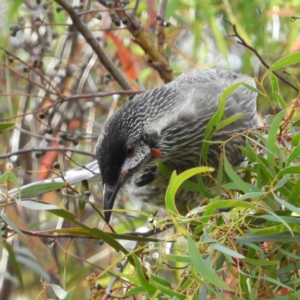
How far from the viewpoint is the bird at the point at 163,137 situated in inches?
83.2

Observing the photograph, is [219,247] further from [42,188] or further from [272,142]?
[42,188]

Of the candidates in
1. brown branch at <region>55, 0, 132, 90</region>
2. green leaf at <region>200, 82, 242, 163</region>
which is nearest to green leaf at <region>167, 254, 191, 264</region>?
green leaf at <region>200, 82, 242, 163</region>

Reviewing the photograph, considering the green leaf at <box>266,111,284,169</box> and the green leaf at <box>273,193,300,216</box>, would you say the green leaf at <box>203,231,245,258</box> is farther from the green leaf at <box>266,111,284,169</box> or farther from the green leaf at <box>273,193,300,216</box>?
the green leaf at <box>266,111,284,169</box>

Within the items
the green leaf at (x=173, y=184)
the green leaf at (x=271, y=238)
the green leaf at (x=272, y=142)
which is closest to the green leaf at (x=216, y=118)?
the green leaf at (x=272, y=142)

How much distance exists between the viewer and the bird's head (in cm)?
209

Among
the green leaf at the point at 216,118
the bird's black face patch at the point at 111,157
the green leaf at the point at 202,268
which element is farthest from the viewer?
the bird's black face patch at the point at 111,157

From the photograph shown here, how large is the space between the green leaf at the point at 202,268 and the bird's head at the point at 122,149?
772 mm

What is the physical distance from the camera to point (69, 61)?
3.20m

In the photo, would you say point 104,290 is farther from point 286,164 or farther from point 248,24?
point 248,24

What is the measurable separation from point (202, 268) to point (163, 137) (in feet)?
3.31

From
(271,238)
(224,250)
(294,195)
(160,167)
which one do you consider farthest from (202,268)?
(160,167)

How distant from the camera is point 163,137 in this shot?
2223mm

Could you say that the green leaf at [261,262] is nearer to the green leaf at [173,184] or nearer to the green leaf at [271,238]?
the green leaf at [271,238]

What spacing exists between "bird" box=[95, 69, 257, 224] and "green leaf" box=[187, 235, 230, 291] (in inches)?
30.0
